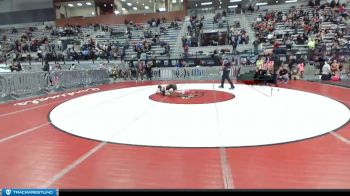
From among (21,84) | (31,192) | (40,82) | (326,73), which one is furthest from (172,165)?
(326,73)

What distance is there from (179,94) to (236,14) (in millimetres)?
21913

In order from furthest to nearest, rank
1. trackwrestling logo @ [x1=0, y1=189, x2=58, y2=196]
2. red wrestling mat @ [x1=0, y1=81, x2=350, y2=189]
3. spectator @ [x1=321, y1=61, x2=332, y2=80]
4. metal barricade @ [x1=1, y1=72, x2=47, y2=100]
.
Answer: spectator @ [x1=321, y1=61, x2=332, y2=80]
metal barricade @ [x1=1, y1=72, x2=47, y2=100]
red wrestling mat @ [x1=0, y1=81, x2=350, y2=189]
trackwrestling logo @ [x1=0, y1=189, x2=58, y2=196]

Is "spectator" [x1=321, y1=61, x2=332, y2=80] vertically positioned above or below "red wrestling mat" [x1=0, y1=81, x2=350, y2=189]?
above

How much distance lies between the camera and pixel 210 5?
130 feet

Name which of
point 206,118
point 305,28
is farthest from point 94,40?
point 206,118

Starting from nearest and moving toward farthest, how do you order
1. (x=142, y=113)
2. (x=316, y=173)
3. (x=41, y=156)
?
(x=316, y=173) < (x=41, y=156) < (x=142, y=113)

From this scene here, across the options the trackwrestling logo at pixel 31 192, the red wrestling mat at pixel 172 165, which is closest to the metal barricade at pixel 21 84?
the red wrestling mat at pixel 172 165

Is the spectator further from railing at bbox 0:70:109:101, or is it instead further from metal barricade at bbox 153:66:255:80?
railing at bbox 0:70:109:101

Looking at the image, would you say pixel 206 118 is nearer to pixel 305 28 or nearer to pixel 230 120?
pixel 230 120

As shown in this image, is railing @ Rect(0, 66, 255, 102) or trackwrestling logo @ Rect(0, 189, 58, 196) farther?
railing @ Rect(0, 66, 255, 102)

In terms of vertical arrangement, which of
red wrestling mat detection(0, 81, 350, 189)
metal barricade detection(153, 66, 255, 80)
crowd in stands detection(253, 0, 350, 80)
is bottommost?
red wrestling mat detection(0, 81, 350, 189)

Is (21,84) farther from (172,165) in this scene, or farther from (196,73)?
(196,73)

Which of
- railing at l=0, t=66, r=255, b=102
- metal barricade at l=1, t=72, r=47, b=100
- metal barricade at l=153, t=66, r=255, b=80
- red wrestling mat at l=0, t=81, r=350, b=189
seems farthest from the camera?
metal barricade at l=153, t=66, r=255, b=80

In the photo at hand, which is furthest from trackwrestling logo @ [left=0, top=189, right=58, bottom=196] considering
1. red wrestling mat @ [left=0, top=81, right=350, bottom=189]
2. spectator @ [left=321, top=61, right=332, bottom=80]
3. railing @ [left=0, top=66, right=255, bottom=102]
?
spectator @ [left=321, top=61, right=332, bottom=80]
